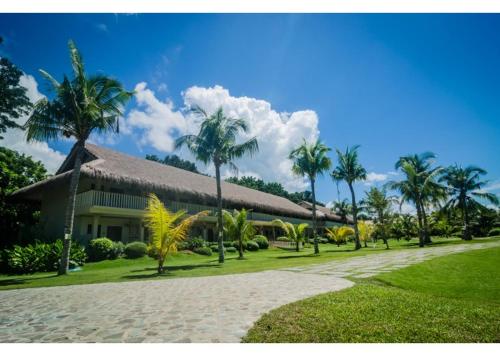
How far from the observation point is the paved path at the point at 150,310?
3645 millimetres

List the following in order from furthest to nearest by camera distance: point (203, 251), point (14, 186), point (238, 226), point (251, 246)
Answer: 1. point (251, 246)
2. point (14, 186)
3. point (203, 251)
4. point (238, 226)

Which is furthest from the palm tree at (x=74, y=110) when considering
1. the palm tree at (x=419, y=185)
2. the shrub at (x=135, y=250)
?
the palm tree at (x=419, y=185)

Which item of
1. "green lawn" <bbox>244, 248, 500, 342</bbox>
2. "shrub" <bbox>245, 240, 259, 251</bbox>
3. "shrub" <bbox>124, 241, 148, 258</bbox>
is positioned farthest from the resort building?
"green lawn" <bbox>244, 248, 500, 342</bbox>

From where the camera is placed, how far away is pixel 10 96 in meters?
15.4

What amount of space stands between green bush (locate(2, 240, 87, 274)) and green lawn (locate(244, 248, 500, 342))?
1257cm

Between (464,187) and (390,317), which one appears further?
(464,187)

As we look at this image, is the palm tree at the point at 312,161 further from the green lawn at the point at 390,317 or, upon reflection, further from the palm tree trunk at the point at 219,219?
the green lawn at the point at 390,317

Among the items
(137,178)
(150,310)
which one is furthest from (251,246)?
(150,310)

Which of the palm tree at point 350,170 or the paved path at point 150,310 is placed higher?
the palm tree at point 350,170

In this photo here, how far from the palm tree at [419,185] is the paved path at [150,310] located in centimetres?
2025

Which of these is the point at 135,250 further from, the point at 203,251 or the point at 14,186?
the point at 14,186

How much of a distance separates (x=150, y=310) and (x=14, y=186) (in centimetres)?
2185

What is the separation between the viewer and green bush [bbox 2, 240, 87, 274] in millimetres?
12281

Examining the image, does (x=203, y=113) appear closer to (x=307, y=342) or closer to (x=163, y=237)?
(x=163, y=237)
